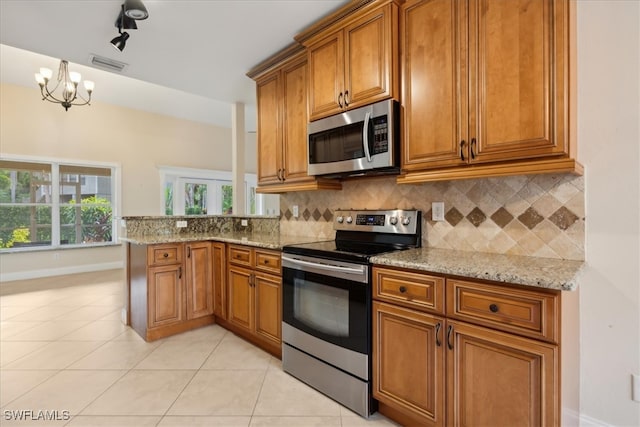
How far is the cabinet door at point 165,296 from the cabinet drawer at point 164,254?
0.05m

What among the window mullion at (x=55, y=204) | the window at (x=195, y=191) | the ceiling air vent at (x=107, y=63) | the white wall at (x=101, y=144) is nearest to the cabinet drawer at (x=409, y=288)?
the ceiling air vent at (x=107, y=63)

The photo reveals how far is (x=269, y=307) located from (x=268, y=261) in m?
0.36

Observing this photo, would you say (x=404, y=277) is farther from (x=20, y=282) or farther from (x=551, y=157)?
(x=20, y=282)

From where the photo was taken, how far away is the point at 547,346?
1.19 m

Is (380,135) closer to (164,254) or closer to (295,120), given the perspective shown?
(295,120)

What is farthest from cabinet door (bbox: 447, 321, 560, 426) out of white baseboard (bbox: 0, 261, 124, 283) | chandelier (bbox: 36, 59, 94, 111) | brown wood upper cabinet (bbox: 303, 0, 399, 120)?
white baseboard (bbox: 0, 261, 124, 283)

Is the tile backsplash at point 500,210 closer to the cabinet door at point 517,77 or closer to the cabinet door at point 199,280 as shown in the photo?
the cabinet door at point 517,77

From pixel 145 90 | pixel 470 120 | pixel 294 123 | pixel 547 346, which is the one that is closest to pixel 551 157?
pixel 470 120

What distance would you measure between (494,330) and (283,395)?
1357mm

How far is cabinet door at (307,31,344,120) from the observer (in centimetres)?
220

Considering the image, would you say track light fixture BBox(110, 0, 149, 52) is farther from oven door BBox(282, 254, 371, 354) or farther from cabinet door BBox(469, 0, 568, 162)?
cabinet door BBox(469, 0, 568, 162)

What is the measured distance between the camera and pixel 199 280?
3.06 metres

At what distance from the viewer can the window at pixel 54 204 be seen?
17.4 feet

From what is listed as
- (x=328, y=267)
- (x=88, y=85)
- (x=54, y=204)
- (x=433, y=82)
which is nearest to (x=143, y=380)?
(x=328, y=267)
